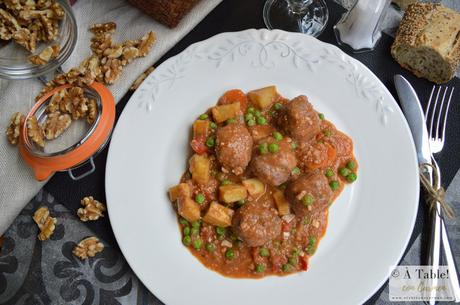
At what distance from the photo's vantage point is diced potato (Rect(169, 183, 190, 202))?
299 centimetres

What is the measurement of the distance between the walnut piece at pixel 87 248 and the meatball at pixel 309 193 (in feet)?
4.42

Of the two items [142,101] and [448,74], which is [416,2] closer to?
[448,74]

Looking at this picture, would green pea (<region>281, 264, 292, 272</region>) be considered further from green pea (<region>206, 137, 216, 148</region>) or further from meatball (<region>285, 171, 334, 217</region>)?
green pea (<region>206, 137, 216, 148</region>)

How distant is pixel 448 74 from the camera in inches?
134

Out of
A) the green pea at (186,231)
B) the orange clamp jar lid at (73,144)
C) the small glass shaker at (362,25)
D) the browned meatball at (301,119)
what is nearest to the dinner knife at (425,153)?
the small glass shaker at (362,25)

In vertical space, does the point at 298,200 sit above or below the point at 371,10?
below

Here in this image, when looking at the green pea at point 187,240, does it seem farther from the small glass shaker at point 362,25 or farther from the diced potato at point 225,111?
the small glass shaker at point 362,25

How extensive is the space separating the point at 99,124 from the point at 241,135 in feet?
3.32

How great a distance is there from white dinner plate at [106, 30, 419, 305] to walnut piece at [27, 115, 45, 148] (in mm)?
488

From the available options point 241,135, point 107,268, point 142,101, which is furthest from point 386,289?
point 142,101

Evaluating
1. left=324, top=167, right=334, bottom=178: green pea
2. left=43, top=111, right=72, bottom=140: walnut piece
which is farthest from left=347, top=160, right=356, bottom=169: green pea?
left=43, top=111, right=72, bottom=140: walnut piece

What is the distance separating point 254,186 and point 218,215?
0.31m

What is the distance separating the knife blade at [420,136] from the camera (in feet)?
10.1

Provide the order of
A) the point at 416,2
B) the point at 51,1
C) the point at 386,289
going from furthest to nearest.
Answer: the point at 416,2 < the point at 51,1 < the point at 386,289
